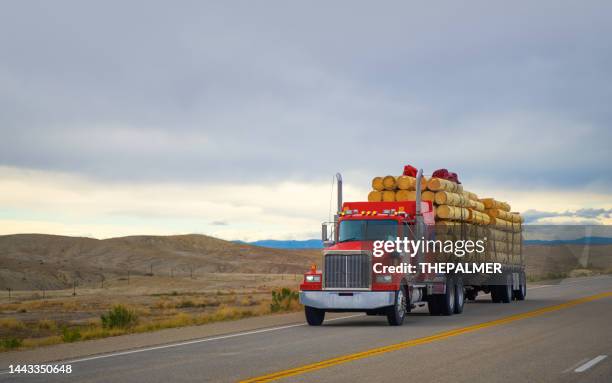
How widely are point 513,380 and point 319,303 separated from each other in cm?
1007

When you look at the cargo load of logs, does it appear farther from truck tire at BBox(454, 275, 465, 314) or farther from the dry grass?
the dry grass

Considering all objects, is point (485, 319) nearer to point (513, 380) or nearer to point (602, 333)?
point (602, 333)

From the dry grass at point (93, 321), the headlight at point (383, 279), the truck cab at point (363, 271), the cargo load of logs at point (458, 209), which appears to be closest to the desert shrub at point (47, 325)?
the dry grass at point (93, 321)

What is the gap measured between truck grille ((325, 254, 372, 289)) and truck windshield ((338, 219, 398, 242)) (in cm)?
101

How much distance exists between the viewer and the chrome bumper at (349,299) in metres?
20.8

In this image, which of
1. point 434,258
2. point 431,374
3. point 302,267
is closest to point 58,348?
point 431,374

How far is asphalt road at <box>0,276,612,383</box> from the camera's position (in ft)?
39.3

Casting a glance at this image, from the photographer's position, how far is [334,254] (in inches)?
837

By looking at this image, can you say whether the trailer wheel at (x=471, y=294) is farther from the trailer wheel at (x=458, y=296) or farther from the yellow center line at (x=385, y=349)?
the trailer wheel at (x=458, y=296)
